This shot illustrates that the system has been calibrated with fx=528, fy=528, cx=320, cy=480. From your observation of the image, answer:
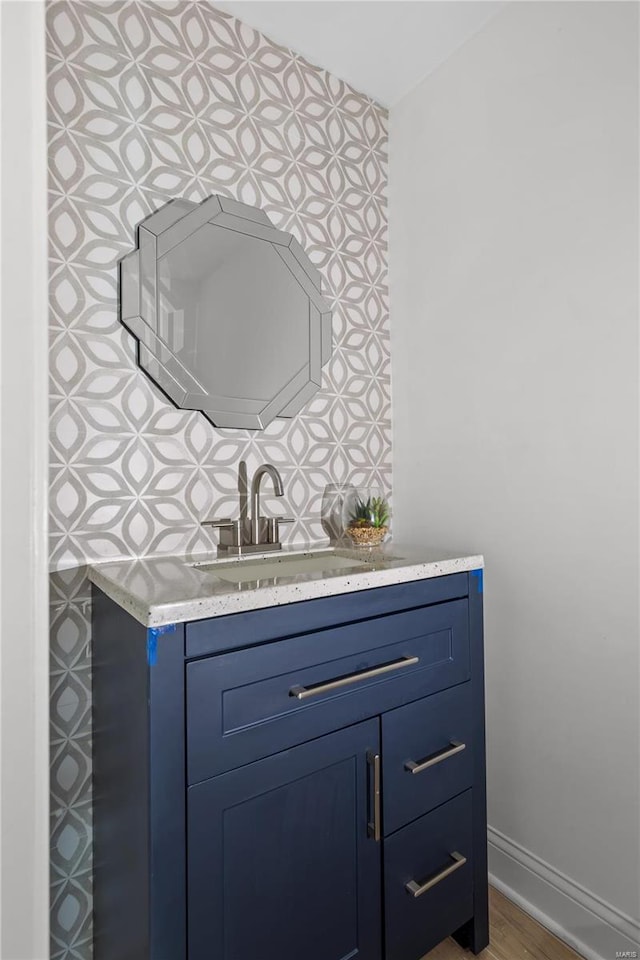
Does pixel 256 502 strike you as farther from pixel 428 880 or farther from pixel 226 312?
pixel 428 880

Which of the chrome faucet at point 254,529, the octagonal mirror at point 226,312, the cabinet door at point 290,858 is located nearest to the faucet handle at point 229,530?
the chrome faucet at point 254,529

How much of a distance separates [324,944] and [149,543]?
958mm

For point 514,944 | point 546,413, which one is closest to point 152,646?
point 546,413

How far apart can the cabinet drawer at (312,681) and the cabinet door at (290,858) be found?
1.6 inches

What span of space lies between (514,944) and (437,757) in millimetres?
597

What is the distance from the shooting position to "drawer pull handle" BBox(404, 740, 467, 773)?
1.20 meters

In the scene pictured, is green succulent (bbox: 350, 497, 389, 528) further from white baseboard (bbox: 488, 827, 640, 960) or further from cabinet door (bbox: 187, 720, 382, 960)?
white baseboard (bbox: 488, 827, 640, 960)

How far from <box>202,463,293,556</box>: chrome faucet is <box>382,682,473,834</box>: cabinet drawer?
57 centimetres

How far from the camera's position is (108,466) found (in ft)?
4.42

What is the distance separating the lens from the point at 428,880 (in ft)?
4.03

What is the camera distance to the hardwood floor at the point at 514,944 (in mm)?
1334

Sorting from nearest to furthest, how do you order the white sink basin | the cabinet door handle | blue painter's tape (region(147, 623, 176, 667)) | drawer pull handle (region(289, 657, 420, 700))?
blue painter's tape (region(147, 623, 176, 667)), drawer pull handle (region(289, 657, 420, 700)), the cabinet door handle, the white sink basin

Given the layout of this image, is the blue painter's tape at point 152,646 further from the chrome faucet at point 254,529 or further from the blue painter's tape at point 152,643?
the chrome faucet at point 254,529

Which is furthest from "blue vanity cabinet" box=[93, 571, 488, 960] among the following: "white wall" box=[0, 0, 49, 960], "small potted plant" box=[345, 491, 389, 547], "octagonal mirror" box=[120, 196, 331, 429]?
"octagonal mirror" box=[120, 196, 331, 429]
